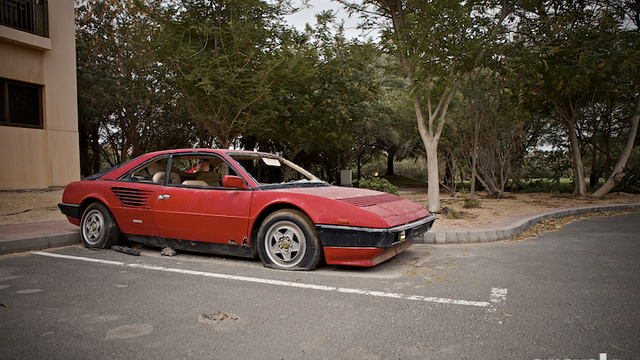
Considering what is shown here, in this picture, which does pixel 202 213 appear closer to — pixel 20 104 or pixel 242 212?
pixel 242 212

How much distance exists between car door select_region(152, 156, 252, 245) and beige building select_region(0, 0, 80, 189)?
8.39m

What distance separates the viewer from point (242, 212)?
478cm

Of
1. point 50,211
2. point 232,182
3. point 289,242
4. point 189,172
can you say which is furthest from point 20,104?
point 289,242

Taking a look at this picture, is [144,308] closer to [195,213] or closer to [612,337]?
[195,213]

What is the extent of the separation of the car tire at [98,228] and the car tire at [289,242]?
92.8 inches

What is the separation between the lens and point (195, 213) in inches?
197

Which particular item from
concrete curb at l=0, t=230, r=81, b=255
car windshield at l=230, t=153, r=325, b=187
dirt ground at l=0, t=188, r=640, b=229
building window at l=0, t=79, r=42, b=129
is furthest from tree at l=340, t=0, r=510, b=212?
building window at l=0, t=79, r=42, b=129

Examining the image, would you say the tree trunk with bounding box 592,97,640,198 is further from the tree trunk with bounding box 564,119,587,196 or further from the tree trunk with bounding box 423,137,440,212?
the tree trunk with bounding box 423,137,440,212

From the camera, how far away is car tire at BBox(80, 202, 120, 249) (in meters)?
5.61

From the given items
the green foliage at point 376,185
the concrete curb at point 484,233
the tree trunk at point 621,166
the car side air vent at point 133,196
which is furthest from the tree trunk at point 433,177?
the tree trunk at point 621,166

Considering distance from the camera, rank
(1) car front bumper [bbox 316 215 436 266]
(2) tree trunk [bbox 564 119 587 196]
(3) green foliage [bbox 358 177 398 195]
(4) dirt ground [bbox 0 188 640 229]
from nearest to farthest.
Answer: (1) car front bumper [bbox 316 215 436 266], (4) dirt ground [bbox 0 188 640 229], (3) green foliage [bbox 358 177 398 195], (2) tree trunk [bbox 564 119 587 196]

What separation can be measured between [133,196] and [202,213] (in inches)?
47.3

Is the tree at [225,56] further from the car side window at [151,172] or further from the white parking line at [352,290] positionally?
the white parking line at [352,290]

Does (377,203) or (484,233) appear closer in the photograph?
(377,203)
